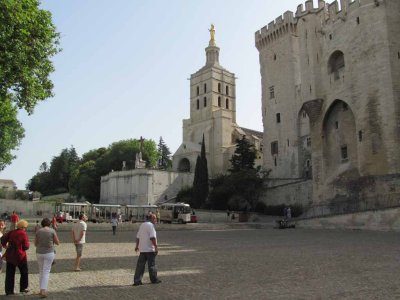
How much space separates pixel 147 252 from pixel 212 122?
62.7 meters

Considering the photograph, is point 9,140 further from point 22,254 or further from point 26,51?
point 22,254

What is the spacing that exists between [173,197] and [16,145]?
865 inches

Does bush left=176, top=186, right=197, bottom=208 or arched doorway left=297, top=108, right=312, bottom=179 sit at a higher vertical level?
arched doorway left=297, top=108, right=312, bottom=179

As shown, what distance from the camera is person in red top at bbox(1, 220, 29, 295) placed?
7.62 metres

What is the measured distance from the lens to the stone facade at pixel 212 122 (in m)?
67.4

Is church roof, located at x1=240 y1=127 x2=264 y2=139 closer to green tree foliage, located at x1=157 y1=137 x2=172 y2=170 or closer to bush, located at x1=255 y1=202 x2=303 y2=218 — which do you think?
green tree foliage, located at x1=157 y1=137 x2=172 y2=170

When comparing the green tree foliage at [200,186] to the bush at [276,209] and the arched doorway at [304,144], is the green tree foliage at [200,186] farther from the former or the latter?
the arched doorway at [304,144]

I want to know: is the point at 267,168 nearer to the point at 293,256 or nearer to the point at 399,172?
the point at 399,172

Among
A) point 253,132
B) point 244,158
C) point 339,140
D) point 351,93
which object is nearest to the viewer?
point 351,93

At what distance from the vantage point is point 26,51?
1759 cm

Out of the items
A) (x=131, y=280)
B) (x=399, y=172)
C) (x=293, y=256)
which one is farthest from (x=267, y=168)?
(x=131, y=280)

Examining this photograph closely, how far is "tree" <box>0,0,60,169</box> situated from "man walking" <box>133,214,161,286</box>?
37.4 feet

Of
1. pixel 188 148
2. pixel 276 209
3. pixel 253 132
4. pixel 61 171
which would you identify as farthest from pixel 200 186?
pixel 61 171

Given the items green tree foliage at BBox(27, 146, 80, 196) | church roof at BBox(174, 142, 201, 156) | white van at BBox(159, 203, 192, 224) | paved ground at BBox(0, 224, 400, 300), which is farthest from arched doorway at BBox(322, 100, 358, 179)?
green tree foliage at BBox(27, 146, 80, 196)
